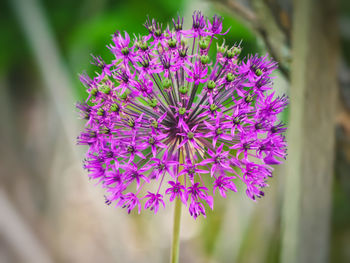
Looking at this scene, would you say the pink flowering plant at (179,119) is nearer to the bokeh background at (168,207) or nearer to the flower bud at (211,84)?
the flower bud at (211,84)

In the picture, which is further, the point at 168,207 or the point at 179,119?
the point at 168,207

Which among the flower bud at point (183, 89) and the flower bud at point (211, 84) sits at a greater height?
the flower bud at point (211, 84)

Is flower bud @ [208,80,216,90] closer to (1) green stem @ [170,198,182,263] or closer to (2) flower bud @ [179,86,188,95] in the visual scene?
(2) flower bud @ [179,86,188,95]

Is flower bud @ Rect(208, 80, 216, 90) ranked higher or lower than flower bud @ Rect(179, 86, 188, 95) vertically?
higher

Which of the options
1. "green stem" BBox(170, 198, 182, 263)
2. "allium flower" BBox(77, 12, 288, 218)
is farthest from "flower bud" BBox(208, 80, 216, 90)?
"green stem" BBox(170, 198, 182, 263)

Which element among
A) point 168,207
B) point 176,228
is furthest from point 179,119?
point 168,207

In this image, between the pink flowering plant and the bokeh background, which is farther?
the bokeh background

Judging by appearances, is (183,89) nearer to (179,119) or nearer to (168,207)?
(179,119)

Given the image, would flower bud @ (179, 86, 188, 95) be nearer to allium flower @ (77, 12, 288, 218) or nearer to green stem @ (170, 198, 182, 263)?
allium flower @ (77, 12, 288, 218)

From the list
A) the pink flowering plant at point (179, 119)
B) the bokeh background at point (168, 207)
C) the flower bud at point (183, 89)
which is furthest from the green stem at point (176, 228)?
the bokeh background at point (168, 207)
